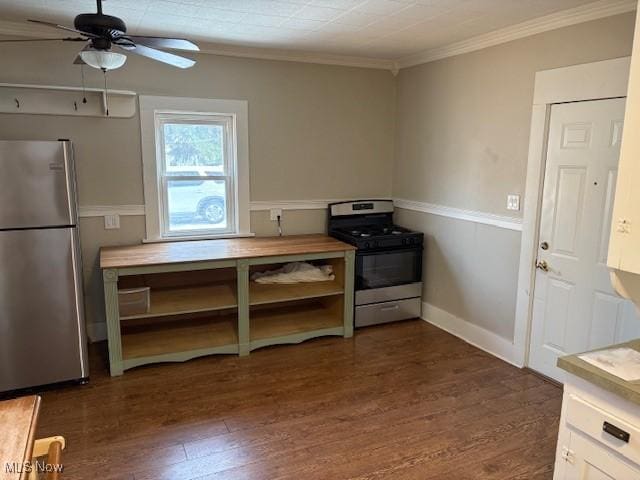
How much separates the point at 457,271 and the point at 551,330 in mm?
974

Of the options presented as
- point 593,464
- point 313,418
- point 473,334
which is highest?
point 593,464

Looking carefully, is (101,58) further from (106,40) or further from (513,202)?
(513,202)

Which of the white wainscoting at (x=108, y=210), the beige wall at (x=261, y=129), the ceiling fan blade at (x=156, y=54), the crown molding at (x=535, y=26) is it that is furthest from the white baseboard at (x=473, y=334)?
the ceiling fan blade at (x=156, y=54)

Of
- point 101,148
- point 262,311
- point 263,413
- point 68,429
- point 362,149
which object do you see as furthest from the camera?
point 362,149

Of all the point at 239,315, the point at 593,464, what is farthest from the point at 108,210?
the point at 593,464

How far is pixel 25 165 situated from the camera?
2.73 m

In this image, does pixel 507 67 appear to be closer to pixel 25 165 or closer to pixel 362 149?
pixel 362 149

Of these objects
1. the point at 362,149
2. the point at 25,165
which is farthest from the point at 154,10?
the point at 362,149

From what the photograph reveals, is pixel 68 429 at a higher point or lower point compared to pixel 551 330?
lower

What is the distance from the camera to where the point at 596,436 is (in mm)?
1553

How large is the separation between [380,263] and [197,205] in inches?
66.6

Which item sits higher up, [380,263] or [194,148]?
[194,148]

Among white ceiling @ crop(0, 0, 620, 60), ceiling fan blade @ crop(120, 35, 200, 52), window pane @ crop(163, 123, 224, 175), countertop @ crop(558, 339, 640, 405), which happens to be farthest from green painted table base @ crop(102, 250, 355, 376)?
countertop @ crop(558, 339, 640, 405)

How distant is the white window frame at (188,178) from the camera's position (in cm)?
376
